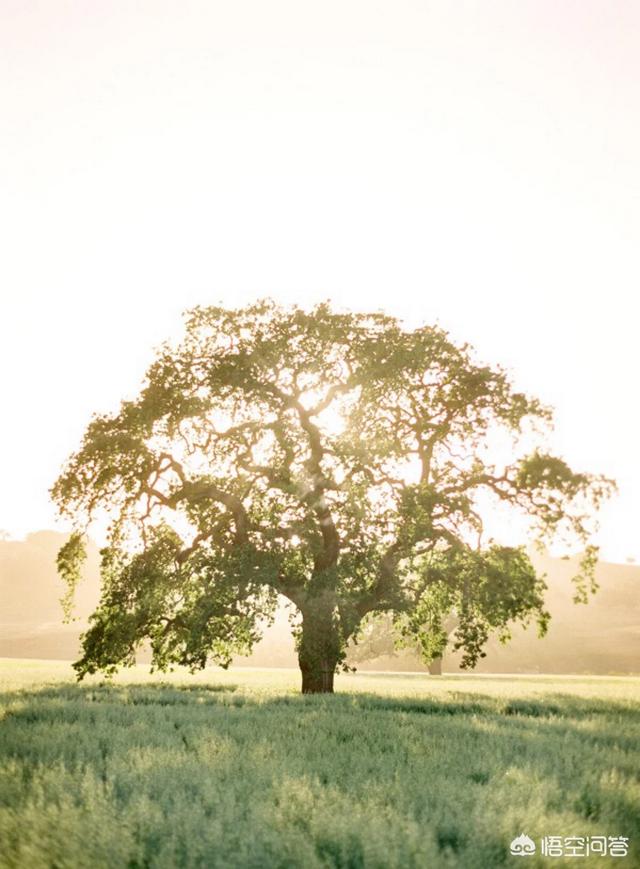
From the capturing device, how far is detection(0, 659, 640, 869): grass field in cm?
501

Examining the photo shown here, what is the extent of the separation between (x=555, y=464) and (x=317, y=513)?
7.05 m

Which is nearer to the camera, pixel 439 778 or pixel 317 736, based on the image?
pixel 439 778

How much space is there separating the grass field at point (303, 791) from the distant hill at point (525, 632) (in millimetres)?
60708

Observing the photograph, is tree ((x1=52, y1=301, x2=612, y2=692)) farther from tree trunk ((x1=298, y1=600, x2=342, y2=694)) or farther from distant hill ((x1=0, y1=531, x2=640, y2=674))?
distant hill ((x1=0, y1=531, x2=640, y2=674))

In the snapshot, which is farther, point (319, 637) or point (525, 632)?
point (525, 632)

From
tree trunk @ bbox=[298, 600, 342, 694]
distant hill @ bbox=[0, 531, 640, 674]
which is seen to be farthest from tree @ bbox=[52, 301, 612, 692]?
distant hill @ bbox=[0, 531, 640, 674]

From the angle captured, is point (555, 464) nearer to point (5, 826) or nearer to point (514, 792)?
point (514, 792)

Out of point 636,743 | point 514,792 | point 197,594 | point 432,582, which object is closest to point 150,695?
point 197,594

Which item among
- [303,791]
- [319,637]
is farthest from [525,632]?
[303,791]

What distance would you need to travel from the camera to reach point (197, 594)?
821 inches

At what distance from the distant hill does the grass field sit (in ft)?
199

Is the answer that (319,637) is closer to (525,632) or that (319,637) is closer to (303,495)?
(303,495)

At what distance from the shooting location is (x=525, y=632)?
8912 cm

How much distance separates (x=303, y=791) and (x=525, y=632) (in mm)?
90366
